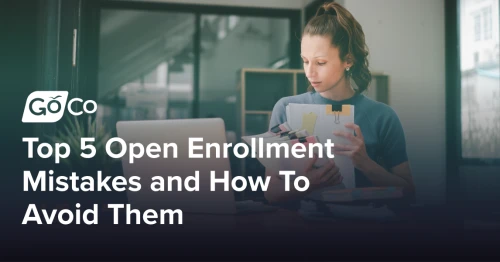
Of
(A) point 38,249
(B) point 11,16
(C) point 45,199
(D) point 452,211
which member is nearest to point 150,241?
(A) point 38,249

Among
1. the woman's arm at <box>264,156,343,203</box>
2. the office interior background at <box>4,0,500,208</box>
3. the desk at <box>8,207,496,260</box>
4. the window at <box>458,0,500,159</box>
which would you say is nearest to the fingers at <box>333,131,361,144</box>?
the woman's arm at <box>264,156,343,203</box>

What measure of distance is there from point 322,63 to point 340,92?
171 millimetres

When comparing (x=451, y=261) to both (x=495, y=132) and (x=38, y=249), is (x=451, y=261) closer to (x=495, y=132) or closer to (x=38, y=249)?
(x=38, y=249)

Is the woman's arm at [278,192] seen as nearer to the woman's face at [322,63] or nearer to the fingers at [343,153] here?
the fingers at [343,153]

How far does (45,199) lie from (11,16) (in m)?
1.28

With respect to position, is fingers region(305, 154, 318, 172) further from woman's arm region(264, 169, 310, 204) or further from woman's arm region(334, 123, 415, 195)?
woman's arm region(334, 123, 415, 195)

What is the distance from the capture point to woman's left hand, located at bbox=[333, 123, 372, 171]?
188 cm

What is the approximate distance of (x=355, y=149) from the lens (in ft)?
6.19

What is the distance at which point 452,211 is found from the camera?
1594mm

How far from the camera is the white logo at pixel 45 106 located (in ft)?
7.80

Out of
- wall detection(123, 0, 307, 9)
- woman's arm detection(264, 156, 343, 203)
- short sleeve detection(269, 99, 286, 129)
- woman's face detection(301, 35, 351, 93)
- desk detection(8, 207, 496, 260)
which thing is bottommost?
desk detection(8, 207, 496, 260)

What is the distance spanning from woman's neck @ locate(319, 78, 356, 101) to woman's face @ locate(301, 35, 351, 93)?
14 millimetres

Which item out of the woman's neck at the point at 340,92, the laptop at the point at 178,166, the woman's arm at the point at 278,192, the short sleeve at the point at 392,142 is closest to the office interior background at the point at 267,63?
the laptop at the point at 178,166

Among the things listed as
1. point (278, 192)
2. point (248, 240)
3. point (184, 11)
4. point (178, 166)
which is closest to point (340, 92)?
point (278, 192)
